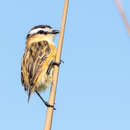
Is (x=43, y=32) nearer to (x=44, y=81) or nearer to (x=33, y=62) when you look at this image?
(x=33, y=62)

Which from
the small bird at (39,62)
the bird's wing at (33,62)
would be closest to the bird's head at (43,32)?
the small bird at (39,62)

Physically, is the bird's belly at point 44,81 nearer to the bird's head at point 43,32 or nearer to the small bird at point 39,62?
the small bird at point 39,62

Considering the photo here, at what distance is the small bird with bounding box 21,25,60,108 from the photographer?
506 centimetres

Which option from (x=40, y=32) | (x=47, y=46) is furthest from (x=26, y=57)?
(x=40, y=32)

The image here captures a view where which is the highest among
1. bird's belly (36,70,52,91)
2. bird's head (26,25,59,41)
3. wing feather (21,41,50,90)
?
bird's head (26,25,59,41)

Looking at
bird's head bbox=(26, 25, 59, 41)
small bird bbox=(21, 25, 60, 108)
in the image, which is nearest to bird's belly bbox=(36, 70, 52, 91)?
small bird bbox=(21, 25, 60, 108)

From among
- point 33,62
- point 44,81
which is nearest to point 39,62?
point 33,62

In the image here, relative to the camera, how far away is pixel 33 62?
17.5 feet

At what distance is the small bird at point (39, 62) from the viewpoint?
16.6 ft

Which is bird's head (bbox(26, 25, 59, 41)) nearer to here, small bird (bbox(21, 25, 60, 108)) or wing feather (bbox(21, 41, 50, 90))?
small bird (bbox(21, 25, 60, 108))

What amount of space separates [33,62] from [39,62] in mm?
125

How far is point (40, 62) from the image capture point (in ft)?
17.2

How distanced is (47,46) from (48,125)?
10.7 feet

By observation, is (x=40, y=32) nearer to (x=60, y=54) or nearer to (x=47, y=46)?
(x=47, y=46)
